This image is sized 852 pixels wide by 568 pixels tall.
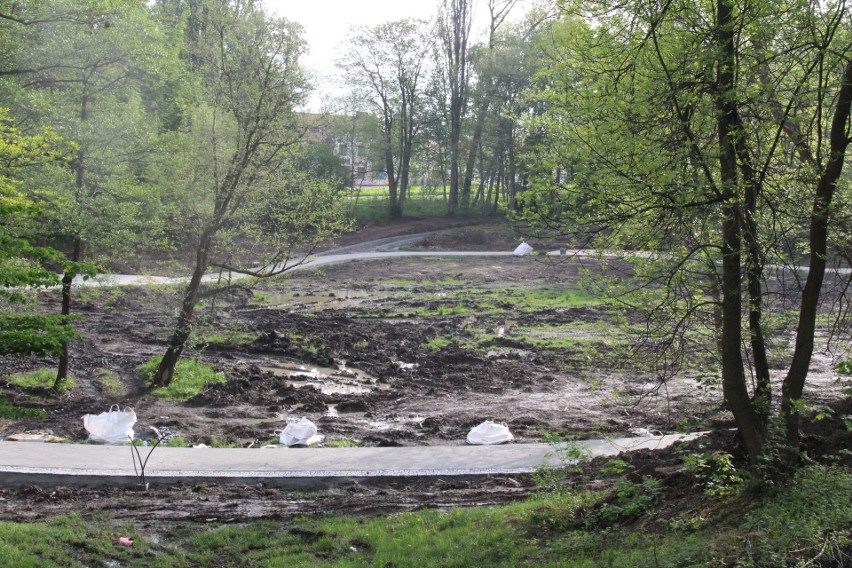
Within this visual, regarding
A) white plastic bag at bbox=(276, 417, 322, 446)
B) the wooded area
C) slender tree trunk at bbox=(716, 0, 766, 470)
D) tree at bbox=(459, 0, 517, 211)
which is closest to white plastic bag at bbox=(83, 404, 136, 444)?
white plastic bag at bbox=(276, 417, 322, 446)

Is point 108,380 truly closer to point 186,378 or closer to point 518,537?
point 186,378

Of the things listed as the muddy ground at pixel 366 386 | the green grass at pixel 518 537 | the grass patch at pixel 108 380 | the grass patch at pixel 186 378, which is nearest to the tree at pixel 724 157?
the green grass at pixel 518 537

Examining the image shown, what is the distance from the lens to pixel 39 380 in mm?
14531

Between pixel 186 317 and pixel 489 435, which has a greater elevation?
pixel 186 317

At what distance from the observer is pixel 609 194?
6.50 m

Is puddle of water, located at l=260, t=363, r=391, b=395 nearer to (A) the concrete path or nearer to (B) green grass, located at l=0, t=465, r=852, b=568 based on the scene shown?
(A) the concrete path

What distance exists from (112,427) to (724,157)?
30.9 feet

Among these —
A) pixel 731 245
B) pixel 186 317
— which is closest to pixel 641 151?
pixel 731 245

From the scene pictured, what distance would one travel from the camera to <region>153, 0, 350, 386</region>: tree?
46.0 feet

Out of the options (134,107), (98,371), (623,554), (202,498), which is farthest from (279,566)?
(134,107)

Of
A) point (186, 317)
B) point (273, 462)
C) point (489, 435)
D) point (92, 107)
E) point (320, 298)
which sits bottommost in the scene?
point (273, 462)

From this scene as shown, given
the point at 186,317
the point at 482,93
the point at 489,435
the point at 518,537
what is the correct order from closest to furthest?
the point at 518,537, the point at 489,435, the point at 186,317, the point at 482,93

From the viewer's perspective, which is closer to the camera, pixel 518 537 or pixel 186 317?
pixel 518 537

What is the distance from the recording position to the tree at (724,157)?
611 centimetres
